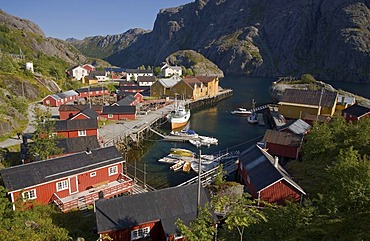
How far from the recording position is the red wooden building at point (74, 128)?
118ft

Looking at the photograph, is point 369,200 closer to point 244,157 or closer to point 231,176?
point 244,157

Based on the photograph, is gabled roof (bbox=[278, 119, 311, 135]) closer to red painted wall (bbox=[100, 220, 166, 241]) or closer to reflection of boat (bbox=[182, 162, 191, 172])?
reflection of boat (bbox=[182, 162, 191, 172])

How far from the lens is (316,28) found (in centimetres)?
18700

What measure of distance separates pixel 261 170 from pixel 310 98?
31.1 metres

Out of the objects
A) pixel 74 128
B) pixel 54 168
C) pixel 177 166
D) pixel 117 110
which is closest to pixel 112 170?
pixel 54 168

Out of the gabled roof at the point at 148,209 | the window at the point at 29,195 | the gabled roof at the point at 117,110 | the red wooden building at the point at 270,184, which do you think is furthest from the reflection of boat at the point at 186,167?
the gabled roof at the point at 117,110

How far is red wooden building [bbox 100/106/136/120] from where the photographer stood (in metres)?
49.1

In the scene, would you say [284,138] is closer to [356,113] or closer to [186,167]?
[186,167]

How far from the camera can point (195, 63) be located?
155750 millimetres

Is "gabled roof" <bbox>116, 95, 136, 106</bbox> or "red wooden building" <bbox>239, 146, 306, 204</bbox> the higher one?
"gabled roof" <bbox>116, 95, 136, 106</bbox>

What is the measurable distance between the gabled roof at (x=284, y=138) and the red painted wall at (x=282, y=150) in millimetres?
390

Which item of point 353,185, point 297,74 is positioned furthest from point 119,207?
point 297,74

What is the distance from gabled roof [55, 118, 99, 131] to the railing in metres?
14.3

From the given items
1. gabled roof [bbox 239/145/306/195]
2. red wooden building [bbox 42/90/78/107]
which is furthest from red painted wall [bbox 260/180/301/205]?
red wooden building [bbox 42/90/78/107]
